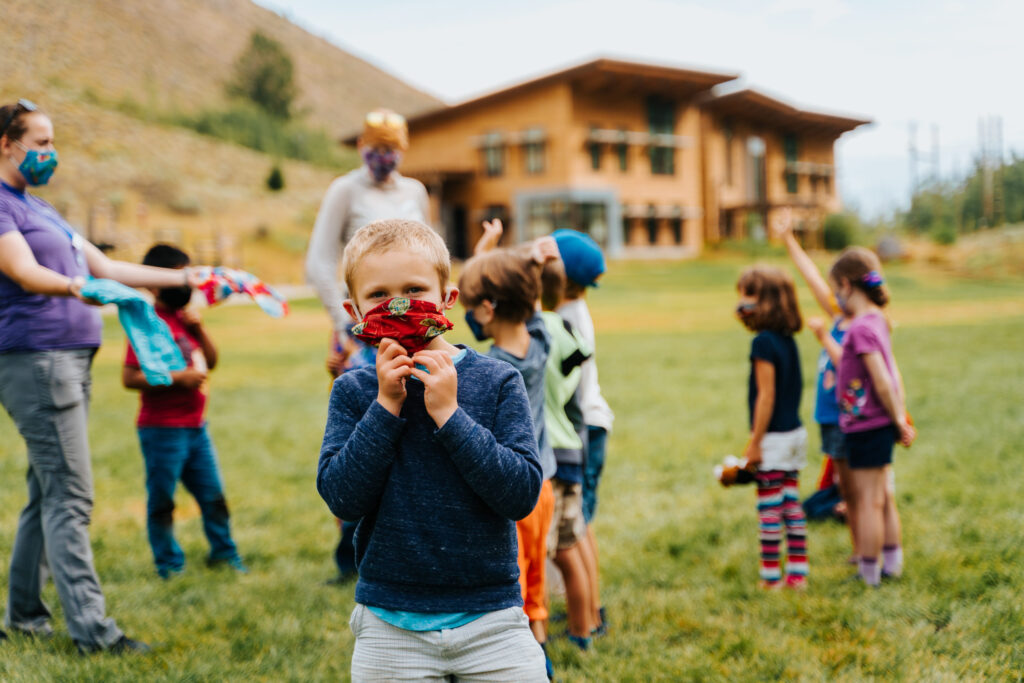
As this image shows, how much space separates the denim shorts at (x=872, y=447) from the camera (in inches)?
158

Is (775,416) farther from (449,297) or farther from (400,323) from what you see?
(400,323)

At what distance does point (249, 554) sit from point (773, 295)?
3441 mm

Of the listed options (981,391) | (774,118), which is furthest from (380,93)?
(981,391)

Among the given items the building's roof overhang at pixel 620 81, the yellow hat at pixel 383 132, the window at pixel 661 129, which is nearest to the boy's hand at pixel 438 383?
the yellow hat at pixel 383 132

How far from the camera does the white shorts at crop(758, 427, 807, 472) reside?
412 cm

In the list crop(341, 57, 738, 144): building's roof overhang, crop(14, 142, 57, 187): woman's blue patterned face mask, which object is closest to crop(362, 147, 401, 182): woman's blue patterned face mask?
crop(14, 142, 57, 187): woman's blue patterned face mask

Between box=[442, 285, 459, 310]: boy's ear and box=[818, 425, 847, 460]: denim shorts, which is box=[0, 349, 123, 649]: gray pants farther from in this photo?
box=[818, 425, 847, 460]: denim shorts

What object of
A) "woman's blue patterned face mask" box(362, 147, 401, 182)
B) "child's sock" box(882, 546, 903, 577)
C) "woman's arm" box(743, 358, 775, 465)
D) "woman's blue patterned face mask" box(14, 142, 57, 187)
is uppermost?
"woman's blue patterned face mask" box(362, 147, 401, 182)

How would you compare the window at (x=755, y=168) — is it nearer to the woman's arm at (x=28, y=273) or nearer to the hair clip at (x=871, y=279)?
the hair clip at (x=871, y=279)

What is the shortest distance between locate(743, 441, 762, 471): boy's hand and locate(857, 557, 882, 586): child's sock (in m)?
0.70

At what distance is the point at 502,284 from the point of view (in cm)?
289

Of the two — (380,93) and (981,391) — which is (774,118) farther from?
(380,93)

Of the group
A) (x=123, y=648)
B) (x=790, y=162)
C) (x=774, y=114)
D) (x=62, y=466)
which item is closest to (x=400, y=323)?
(x=62, y=466)

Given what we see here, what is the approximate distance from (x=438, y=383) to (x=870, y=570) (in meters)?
3.19
